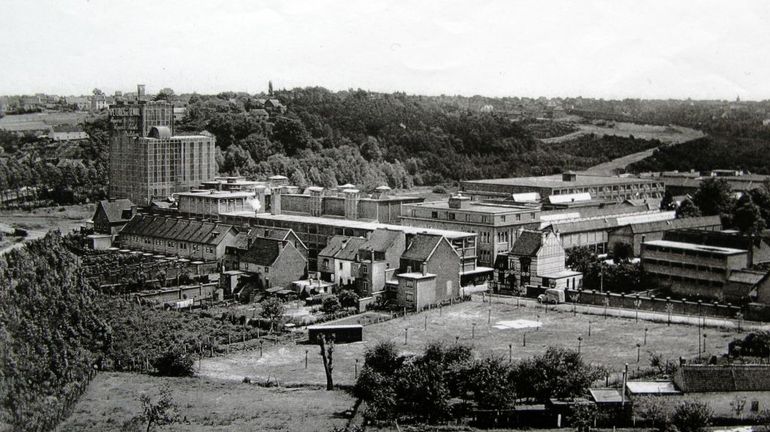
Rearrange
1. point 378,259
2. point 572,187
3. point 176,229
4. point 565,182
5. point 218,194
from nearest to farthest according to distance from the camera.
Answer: point 378,259, point 176,229, point 218,194, point 572,187, point 565,182

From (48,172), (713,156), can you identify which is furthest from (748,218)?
(48,172)

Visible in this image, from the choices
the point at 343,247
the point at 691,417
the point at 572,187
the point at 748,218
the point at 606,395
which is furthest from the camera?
the point at 572,187

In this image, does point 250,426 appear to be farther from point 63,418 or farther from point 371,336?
point 371,336

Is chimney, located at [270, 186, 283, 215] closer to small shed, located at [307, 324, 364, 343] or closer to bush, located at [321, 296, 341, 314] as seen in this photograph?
bush, located at [321, 296, 341, 314]

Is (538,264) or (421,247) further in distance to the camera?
(538,264)

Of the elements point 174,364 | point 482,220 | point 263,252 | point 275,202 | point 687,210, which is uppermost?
point 275,202

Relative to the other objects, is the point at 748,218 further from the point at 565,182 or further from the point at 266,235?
the point at 266,235
